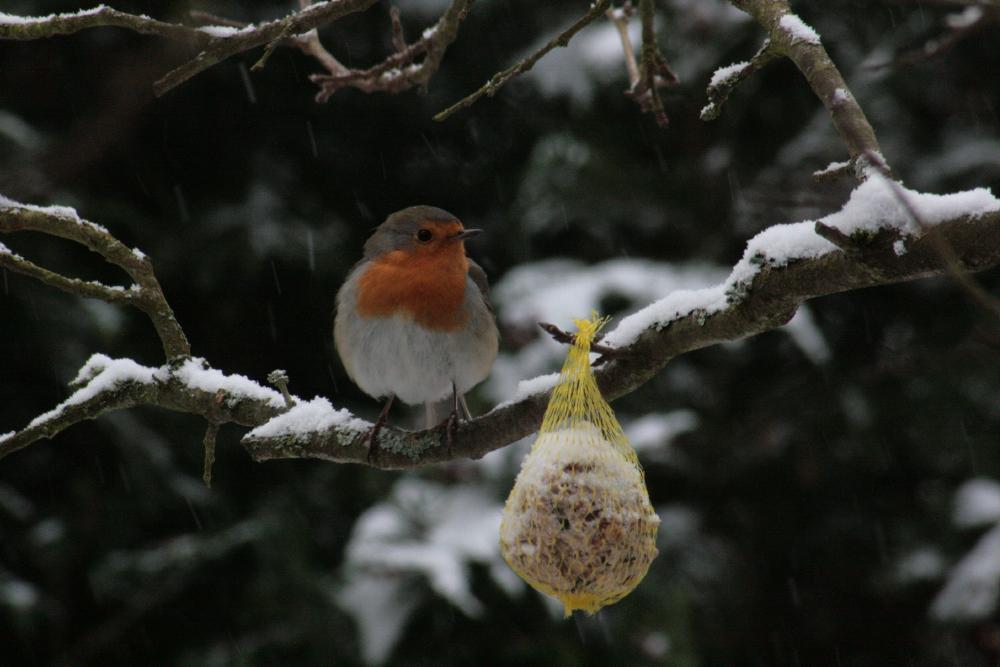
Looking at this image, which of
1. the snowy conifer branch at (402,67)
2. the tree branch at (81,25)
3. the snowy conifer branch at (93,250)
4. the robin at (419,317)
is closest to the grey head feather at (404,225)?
the robin at (419,317)

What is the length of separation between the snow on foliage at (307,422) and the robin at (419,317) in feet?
2.19

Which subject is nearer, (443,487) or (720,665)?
(443,487)

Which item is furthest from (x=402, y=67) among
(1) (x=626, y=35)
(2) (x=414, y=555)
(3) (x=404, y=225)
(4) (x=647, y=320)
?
(2) (x=414, y=555)

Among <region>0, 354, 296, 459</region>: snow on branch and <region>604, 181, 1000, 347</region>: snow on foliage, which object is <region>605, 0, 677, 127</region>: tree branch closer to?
<region>604, 181, 1000, 347</region>: snow on foliage

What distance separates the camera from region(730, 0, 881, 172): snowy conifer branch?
5.78ft

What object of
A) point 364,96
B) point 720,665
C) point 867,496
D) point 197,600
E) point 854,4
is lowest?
point 720,665

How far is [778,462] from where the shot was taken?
5.72m

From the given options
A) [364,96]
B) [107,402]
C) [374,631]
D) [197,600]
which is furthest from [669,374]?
[107,402]

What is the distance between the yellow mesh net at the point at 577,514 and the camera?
239cm

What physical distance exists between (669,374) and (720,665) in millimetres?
1572

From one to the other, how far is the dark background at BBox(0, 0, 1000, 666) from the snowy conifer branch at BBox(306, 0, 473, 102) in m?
2.26

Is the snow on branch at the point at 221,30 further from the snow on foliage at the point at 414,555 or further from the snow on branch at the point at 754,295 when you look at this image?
the snow on foliage at the point at 414,555

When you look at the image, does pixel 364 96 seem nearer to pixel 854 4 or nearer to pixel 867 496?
pixel 854 4

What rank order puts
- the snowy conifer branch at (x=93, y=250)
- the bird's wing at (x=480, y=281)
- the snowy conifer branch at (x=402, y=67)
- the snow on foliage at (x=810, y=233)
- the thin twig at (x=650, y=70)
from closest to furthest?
the snow on foliage at (x=810, y=233)
the thin twig at (x=650, y=70)
the snowy conifer branch at (x=93, y=250)
the snowy conifer branch at (x=402, y=67)
the bird's wing at (x=480, y=281)
